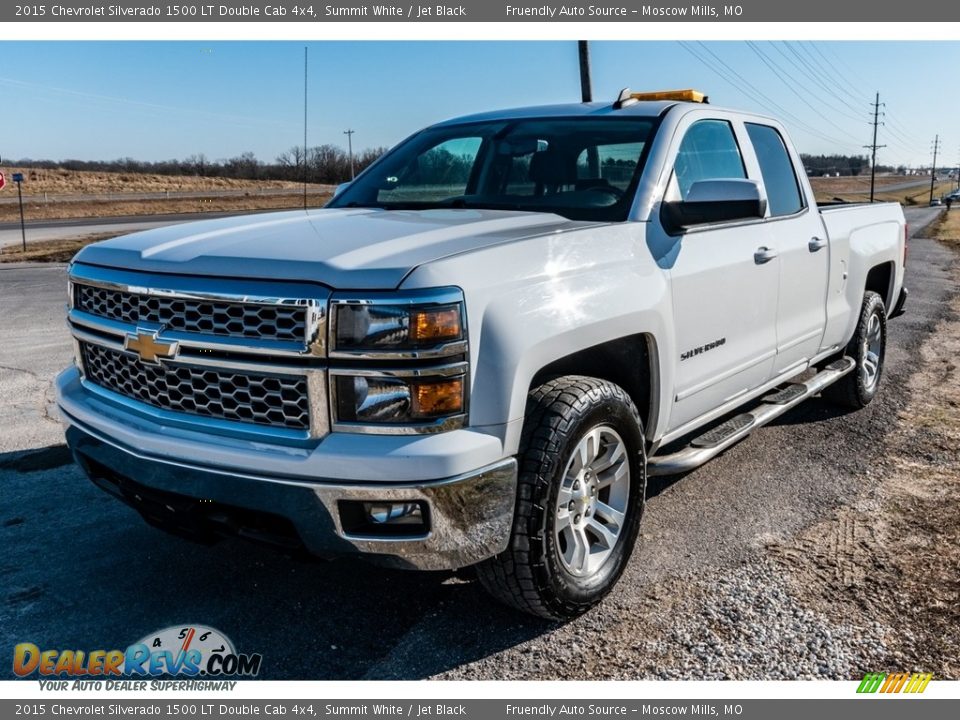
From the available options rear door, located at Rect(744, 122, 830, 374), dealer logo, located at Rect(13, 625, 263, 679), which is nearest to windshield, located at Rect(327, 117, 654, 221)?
rear door, located at Rect(744, 122, 830, 374)

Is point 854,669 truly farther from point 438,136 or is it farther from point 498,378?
point 438,136

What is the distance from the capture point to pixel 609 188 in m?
3.71

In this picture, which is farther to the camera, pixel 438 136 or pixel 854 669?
pixel 438 136

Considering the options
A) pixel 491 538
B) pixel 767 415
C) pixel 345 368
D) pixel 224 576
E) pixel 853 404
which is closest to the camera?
pixel 345 368

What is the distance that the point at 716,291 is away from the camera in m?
3.79

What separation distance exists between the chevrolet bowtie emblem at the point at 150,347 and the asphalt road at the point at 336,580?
985 millimetres

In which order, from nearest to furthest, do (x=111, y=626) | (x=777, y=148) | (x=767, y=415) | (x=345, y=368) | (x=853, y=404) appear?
(x=345, y=368) < (x=111, y=626) < (x=767, y=415) < (x=777, y=148) < (x=853, y=404)

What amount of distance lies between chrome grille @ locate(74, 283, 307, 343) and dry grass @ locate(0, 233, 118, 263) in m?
19.0

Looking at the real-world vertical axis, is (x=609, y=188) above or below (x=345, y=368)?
above

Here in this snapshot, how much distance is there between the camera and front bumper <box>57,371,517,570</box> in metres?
2.53

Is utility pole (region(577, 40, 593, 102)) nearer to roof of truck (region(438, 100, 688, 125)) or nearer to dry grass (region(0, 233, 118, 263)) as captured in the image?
dry grass (region(0, 233, 118, 263))

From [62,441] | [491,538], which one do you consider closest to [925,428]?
[491,538]

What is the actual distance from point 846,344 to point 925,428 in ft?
2.41

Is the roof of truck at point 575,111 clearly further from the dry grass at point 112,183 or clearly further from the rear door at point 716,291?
the dry grass at point 112,183
